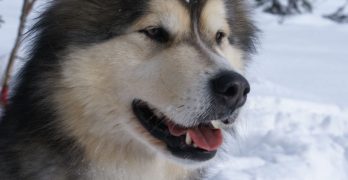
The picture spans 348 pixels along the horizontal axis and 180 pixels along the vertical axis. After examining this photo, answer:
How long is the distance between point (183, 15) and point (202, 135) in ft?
1.54

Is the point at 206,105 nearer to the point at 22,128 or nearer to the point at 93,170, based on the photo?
the point at 93,170

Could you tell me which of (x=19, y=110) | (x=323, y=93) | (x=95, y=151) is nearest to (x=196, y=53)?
(x=95, y=151)

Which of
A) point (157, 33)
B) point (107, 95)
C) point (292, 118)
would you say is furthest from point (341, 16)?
point (107, 95)

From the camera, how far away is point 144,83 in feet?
7.65

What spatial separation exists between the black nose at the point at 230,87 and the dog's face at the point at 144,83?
6 centimetres

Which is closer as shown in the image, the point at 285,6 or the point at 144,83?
the point at 144,83

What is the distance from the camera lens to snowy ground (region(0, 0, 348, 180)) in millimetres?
4293

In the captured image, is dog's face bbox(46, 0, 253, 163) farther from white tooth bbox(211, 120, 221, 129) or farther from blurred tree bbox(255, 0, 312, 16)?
blurred tree bbox(255, 0, 312, 16)

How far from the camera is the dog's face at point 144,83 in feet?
7.53

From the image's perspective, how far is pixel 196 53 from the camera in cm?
235

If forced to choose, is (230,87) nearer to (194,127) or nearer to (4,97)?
(194,127)

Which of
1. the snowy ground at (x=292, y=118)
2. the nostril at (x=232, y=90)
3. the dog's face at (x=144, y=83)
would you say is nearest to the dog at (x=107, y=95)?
the dog's face at (x=144, y=83)

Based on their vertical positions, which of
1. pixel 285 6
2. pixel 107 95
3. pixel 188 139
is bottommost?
pixel 285 6

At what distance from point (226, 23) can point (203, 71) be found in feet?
1.61
